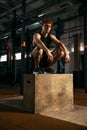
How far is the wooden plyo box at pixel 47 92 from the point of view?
10.8ft

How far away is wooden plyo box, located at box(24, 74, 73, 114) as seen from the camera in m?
3.28

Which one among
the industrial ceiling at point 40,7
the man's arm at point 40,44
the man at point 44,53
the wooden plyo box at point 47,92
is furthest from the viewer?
the industrial ceiling at point 40,7

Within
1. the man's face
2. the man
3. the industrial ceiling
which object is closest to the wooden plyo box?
the man

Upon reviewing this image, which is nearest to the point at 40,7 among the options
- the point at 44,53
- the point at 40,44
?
the point at 44,53

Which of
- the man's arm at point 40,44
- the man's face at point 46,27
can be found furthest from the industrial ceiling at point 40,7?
the man's arm at point 40,44

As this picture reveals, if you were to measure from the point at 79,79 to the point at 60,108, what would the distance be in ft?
17.8

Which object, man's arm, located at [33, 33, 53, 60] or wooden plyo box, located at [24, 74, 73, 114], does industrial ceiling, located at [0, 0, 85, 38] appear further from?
wooden plyo box, located at [24, 74, 73, 114]

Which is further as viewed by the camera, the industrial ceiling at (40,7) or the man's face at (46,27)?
the industrial ceiling at (40,7)

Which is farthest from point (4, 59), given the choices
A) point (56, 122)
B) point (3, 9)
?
point (56, 122)

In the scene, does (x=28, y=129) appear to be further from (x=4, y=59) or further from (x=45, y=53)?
(x=4, y=59)

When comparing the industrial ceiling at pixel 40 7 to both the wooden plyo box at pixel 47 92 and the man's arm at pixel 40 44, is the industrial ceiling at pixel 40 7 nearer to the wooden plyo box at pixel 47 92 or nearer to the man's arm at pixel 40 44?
the man's arm at pixel 40 44

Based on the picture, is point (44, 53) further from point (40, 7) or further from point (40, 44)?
point (40, 7)

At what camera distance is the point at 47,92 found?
3402 mm

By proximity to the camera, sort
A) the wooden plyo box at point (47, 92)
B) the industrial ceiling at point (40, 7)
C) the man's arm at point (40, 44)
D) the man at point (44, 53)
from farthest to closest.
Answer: the industrial ceiling at point (40, 7) < the man at point (44, 53) < the man's arm at point (40, 44) < the wooden plyo box at point (47, 92)
